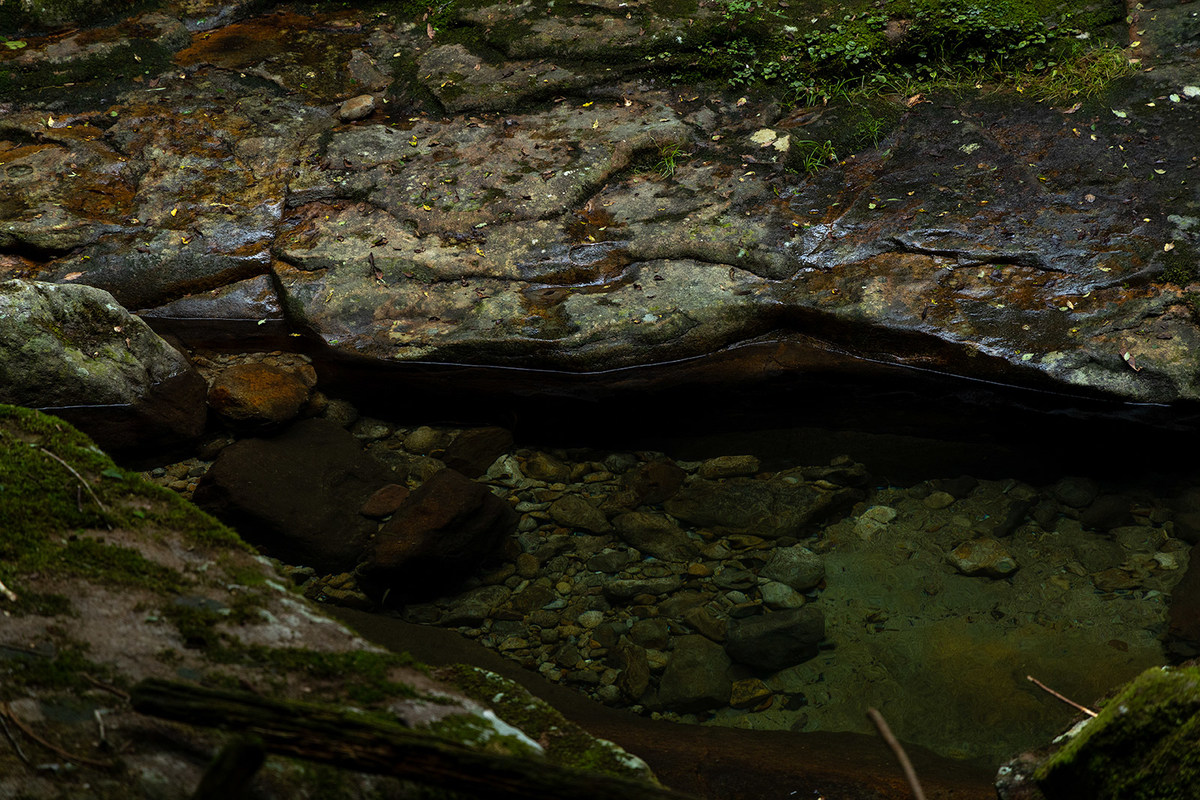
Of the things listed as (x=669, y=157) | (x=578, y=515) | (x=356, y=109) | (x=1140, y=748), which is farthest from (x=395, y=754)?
(x=356, y=109)

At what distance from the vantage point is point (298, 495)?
13.1ft

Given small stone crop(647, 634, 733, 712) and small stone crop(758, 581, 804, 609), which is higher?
small stone crop(758, 581, 804, 609)

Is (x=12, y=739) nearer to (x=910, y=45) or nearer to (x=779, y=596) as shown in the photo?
(x=779, y=596)

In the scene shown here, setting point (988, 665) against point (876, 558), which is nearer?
point (988, 665)

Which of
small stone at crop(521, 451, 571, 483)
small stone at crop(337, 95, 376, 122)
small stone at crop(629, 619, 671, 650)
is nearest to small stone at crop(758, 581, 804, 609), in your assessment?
small stone at crop(629, 619, 671, 650)

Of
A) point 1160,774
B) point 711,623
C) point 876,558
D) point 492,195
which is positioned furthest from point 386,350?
point 1160,774

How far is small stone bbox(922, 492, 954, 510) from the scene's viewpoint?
4.00 metres

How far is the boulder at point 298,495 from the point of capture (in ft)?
12.8

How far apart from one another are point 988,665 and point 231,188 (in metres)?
5.34

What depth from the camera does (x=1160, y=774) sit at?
1.80 m

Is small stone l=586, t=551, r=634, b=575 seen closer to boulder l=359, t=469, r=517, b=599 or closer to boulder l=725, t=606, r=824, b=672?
boulder l=359, t=469, r=517, b=599

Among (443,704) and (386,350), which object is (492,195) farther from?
(443,704)

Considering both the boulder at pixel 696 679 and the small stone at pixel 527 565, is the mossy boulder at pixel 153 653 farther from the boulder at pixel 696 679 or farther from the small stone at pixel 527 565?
the small stone at pixel 527 565

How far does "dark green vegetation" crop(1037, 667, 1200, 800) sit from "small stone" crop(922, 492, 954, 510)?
6.60 ft
